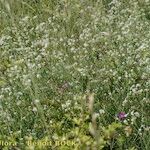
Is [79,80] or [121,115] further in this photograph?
[79,80]

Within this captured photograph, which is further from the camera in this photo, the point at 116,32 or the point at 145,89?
the point at 116,32

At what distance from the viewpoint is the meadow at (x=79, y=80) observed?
116 inches

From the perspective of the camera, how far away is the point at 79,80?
3.86 meters

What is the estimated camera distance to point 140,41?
421 centimetres

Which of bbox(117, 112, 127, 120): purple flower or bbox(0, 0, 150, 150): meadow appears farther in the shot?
bbox(117, 112, 127, 120): purple flower

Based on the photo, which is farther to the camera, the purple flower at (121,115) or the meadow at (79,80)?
the purple flower at (121,115)

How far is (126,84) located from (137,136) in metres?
0.54

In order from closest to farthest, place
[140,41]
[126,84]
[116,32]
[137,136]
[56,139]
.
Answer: [56,139] → [137,136] → [126,84] → [140,41] → [116,32]

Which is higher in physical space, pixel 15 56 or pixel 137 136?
pixel 15 56

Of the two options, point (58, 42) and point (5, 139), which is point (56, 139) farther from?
point (58, 42)

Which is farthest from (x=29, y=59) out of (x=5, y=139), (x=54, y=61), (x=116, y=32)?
(x=5, y=139)

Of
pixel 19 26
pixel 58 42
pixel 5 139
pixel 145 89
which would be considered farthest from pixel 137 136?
pixel 19 26

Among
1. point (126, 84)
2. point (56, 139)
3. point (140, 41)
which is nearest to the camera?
point (56, 139)

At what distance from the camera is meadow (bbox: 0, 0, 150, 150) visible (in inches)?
116
